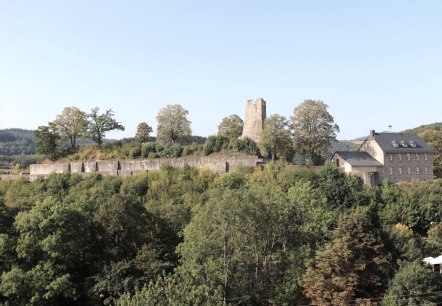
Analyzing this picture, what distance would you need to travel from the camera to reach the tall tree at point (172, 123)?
55844mm

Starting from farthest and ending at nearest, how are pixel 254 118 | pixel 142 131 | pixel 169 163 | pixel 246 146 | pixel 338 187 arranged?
pixel 142 131 → pixel 254 118 → pixel 169 163 → pixel 246 146 → pixel 338 187

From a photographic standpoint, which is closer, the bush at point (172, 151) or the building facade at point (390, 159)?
the building facade at point (390, 159)

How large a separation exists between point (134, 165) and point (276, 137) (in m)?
14.9

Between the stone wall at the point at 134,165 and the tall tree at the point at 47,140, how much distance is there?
1.90 m

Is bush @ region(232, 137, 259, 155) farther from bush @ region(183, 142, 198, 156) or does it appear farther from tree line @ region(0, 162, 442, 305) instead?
tree line @ region(0, 162, 442, 305)

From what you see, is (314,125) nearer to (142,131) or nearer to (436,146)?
(436,146)

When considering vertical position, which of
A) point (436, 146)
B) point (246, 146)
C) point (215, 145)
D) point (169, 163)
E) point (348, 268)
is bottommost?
point (348, 268)

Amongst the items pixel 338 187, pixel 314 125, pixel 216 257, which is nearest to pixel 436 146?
pixel 314 125

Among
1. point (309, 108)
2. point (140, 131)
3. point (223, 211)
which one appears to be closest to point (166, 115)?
point (140, 131)

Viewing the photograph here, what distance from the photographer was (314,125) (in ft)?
153

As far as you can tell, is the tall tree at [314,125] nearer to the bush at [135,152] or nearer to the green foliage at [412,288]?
the bush at [135,152]

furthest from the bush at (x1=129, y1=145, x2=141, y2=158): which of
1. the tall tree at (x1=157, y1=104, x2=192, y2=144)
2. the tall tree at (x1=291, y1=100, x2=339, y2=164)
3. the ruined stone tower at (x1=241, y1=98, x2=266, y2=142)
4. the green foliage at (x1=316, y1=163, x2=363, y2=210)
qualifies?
the green foliage at (x1=316, y1=163, x2=363, y2=210)

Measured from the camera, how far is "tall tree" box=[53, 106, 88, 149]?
53.7 meters

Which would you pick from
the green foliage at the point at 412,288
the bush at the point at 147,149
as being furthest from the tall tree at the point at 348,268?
the bush at the point at 147,149
